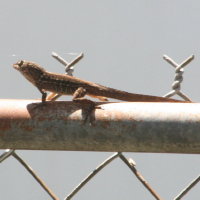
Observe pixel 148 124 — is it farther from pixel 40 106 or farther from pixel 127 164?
A: pixel 127 164

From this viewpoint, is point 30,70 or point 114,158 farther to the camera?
point 30,70

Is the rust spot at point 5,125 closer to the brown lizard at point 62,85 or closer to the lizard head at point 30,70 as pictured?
the brown lizard at point 62,85

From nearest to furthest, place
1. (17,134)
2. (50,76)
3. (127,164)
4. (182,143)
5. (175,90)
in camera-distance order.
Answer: (182,143) → (17,134) → (127,164) → (175,90) → (50,76)

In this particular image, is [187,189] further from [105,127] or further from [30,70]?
[30,70]

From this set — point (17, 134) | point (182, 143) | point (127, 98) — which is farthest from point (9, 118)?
point (127, 98)

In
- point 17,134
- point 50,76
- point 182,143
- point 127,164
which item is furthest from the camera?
point 50,76

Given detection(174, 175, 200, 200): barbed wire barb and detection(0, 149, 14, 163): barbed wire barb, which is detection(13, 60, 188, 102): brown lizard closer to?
detection(0, 149, 14, 163): barbed wire barb

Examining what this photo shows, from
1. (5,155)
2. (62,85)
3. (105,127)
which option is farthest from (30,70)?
(105,127)
